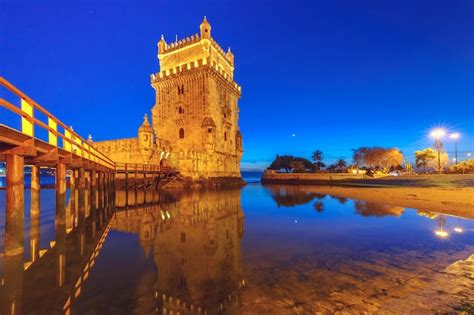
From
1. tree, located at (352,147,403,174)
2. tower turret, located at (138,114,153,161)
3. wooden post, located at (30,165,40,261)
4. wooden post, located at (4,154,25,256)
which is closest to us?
wooden post, located at (4,154,25,256)

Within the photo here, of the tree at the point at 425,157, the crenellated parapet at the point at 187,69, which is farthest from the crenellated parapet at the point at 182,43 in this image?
the tree at the point at 425,157

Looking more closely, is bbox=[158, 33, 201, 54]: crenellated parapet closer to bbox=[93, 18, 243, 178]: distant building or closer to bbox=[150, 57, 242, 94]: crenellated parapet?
bbox=[93, 18, 243, 178]: distant building

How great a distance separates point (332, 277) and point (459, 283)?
2294mm

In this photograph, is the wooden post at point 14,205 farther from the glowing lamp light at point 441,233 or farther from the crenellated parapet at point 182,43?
the crenellated parapet at point 182,43

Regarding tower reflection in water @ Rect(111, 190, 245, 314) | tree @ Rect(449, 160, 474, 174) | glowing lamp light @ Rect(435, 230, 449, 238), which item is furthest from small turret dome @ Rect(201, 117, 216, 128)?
tree @ Rect(449, 160, 474, 174)

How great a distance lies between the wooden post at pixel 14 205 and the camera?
5.78 m

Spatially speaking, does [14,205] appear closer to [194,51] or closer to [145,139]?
[145,139]

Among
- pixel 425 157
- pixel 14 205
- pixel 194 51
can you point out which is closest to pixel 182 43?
pixel 194 51

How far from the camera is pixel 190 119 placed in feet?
125

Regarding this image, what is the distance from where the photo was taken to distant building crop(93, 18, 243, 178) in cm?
3472

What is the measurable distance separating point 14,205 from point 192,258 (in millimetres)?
4647

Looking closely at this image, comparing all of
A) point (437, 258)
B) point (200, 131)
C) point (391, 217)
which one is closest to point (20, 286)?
point (437, 258)

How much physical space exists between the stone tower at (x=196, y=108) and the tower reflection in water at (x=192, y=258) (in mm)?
23847

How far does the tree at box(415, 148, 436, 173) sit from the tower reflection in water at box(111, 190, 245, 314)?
2831 inches
